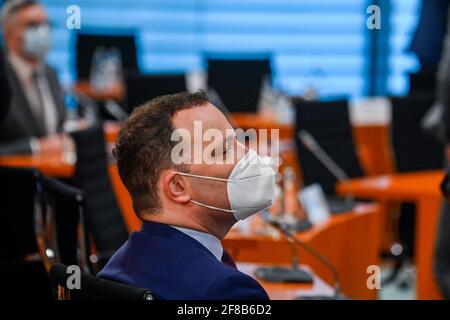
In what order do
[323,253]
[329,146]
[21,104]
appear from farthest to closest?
[329,146]
[21,104]
[323,253]

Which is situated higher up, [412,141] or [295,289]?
[412,141]

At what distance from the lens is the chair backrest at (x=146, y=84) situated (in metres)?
6.50

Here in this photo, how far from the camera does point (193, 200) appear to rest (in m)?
2.05

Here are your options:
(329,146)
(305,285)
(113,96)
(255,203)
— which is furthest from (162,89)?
(255,203)

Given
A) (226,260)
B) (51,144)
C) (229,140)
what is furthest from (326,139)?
(229,140)

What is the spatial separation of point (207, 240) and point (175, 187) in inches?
5.2

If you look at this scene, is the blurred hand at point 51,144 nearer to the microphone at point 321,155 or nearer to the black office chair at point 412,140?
the microphone at point 321,155

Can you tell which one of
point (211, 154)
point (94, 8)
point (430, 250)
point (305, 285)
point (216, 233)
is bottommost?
point (430, 250)

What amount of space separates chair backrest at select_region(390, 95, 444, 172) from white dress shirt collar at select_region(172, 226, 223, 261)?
4077mm

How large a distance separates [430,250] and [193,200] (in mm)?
3074

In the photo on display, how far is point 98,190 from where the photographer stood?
4.07 m

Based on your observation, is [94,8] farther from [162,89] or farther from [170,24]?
[162,89]

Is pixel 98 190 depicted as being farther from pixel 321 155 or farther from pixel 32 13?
pixel 32 13

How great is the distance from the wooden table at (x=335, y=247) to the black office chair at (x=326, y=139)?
976 millimetres
